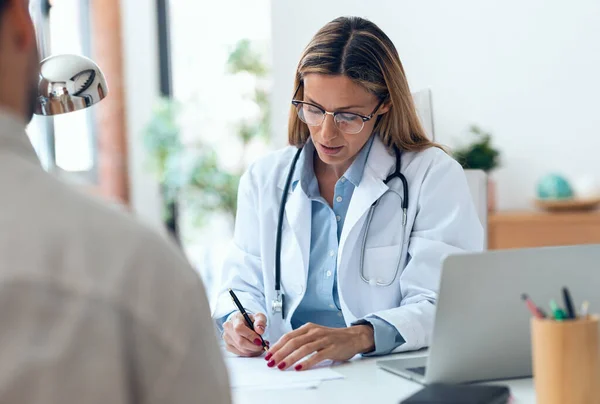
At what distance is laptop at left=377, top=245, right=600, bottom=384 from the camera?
1.22 m

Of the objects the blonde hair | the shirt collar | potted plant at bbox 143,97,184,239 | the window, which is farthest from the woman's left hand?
potted plant at bbox 143,97,184,239

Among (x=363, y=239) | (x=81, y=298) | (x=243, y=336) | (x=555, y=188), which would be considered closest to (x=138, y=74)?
(x=555, y=188)

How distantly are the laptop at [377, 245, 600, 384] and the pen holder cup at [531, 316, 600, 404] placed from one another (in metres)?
0.14

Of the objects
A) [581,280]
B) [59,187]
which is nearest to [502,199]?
[581,280]

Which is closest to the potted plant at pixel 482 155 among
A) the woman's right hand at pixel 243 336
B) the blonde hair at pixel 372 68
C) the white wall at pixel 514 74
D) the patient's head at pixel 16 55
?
the white wall at pixel 514 74

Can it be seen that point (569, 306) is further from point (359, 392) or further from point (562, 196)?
point (562, 196)

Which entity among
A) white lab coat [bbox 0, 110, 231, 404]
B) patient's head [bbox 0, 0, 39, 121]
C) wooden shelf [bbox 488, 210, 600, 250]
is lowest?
wooden shelf [bbox 488, 210, 600, 250]

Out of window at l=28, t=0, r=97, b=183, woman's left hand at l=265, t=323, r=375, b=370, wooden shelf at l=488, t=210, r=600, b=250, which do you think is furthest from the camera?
window at l=28, t=0, r=97, b=183

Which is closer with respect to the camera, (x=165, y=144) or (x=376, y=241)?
(x=376, y=241)

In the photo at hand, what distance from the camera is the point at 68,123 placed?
4.82 m

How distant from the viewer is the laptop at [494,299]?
122 centimetres

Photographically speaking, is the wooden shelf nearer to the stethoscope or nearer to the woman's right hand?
the stethoscope

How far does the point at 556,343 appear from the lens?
1.08 meters

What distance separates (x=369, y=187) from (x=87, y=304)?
52.5 inches
